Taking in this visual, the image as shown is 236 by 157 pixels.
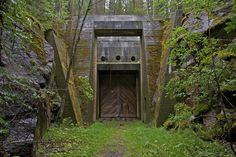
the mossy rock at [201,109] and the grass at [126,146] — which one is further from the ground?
the mossy rock at [201,109]

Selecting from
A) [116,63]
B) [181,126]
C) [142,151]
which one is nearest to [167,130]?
[181,126]

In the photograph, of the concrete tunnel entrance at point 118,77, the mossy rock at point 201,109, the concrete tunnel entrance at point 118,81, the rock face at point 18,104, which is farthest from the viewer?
the concrete tunnel entrance at point 118,81

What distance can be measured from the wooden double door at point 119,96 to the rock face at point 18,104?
1439cm

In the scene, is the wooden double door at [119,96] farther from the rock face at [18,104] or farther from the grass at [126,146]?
the rock face at [18,104]

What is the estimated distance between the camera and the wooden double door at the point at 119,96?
2172 centimetres

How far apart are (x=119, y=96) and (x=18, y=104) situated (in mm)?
16114

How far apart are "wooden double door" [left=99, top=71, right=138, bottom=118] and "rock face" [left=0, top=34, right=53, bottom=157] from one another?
1439 centimetres

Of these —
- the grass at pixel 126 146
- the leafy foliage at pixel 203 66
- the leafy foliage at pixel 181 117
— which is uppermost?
the leafy foliage at pixel 203 66

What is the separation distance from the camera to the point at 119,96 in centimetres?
2192

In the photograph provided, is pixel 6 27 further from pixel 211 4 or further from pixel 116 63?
pixel 116 63

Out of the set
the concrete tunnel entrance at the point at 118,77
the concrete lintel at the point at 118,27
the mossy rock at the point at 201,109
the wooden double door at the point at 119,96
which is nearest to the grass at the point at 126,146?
the mossy rock at the point at 201,109

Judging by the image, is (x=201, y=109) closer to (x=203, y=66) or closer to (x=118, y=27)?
(x=203, y=66)

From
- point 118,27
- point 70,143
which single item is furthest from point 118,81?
point 70,143

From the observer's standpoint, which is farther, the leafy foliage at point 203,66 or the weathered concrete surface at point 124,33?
the weathered concrete surface at point 124,33
